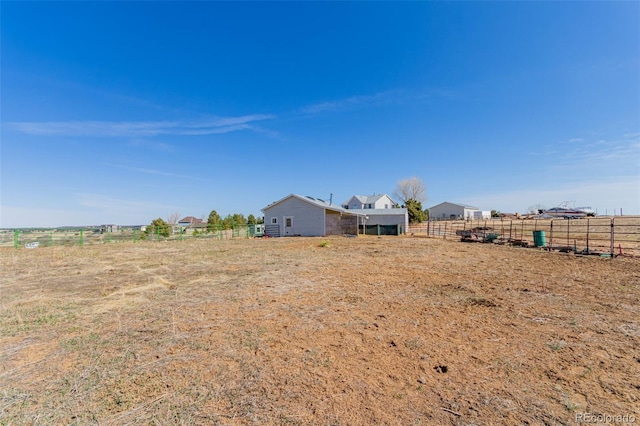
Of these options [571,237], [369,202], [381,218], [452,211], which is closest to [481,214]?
[452,211]

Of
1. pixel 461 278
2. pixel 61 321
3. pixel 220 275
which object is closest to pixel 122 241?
pixel 220 275

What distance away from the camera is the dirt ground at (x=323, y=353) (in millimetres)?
2494

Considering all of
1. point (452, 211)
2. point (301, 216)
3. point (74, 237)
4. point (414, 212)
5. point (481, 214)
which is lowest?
point (74, 237)

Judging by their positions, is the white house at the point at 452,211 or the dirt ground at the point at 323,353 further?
the white house at the point at 452,211

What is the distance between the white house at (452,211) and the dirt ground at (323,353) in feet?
189

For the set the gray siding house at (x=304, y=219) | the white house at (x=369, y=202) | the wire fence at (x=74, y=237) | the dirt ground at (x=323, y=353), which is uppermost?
the white house at (x=369, y=202)

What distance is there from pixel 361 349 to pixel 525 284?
580 centimetres

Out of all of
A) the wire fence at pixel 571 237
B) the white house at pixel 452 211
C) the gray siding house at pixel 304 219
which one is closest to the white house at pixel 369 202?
the wire fence at pixel 571 237

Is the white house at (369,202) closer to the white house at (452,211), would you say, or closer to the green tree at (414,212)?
the green tree at (414,212)

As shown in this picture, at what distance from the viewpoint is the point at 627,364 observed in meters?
3.18

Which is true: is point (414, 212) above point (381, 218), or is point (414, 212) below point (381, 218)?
above

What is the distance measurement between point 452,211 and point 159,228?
59467mm

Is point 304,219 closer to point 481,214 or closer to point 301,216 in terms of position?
point 301,216

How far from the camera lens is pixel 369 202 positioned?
44.3 meters
